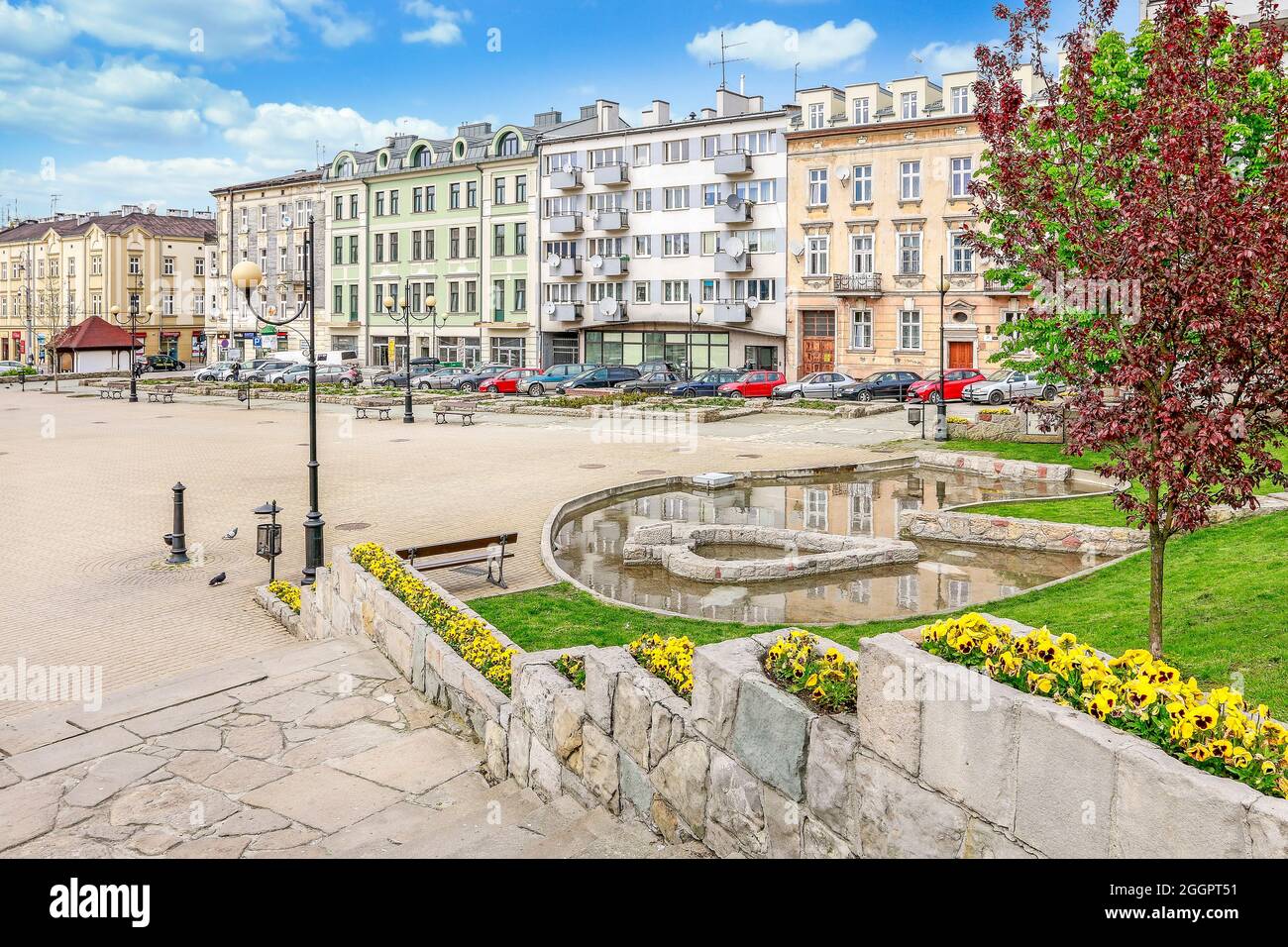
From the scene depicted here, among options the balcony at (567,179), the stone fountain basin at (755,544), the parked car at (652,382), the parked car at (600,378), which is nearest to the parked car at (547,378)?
the parked car at (600,378)

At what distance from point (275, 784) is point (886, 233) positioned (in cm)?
4690

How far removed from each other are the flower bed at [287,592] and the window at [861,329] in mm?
41103

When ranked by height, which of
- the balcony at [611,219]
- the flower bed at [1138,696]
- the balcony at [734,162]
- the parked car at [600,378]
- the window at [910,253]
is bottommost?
the flower bed at [1138,696]

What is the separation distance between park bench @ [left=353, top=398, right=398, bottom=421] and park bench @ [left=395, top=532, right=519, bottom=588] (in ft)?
85.2

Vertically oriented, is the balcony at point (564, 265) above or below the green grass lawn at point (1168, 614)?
above

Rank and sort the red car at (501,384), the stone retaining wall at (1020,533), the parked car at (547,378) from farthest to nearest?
1. the red car at (501,384)
2. the parked car at (547,378)
3. the stone retaining wall at (1020,533)

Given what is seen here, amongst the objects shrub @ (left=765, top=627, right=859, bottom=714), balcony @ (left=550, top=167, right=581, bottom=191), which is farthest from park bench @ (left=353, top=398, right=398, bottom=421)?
shrub @ (left=765, top=627, right=859, bottom=714)

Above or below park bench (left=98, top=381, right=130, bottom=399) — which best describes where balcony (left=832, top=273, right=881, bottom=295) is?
above

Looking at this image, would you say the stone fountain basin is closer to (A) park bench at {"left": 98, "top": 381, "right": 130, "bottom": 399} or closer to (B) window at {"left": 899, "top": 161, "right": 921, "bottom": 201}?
(B) window at {"left": 899, "top": 161, "right": 921, "bottom": 201}

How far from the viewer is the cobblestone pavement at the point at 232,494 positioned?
40.2 ft

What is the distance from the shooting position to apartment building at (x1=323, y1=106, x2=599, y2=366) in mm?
63344

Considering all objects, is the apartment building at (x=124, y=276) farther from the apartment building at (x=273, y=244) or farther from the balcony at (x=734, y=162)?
the balcony at (x=734, y=162)

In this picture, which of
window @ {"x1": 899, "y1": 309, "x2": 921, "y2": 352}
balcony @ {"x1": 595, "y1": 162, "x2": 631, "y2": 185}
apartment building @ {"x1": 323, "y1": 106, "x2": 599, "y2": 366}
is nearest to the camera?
window @ {"x1": 899, "y1": 309, "x2": 921, "y2": 352}
